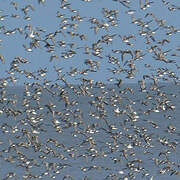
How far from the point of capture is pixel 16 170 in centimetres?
6338

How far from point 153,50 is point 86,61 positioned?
429 centimetres

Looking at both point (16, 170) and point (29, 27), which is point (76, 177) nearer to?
point (16, 170)

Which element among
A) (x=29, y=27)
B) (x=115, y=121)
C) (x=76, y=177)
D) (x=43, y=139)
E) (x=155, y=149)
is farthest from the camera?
(x=115, y=121)

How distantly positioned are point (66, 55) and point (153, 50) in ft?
18.2

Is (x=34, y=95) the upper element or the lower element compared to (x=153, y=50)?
lower

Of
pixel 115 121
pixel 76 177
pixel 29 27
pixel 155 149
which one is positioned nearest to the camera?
pixel 29 27

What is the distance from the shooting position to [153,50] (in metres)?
39.6

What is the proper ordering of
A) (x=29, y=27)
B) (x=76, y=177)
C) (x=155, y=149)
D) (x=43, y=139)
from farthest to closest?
(x=43, y=139), (x=155, y=149), (x=76, y=177), (x=29, y=27)

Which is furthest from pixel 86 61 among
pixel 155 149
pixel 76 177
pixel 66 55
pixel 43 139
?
pixel 43 139

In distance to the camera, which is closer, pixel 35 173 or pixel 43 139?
pixel 35 173

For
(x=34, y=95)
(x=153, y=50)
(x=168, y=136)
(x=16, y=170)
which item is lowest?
(x=168, y=136)

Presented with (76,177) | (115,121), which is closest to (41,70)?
(76,177)

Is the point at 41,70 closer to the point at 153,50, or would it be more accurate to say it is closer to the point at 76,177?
the point at 153,50

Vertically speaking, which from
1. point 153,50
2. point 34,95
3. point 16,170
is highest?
point 153,50
